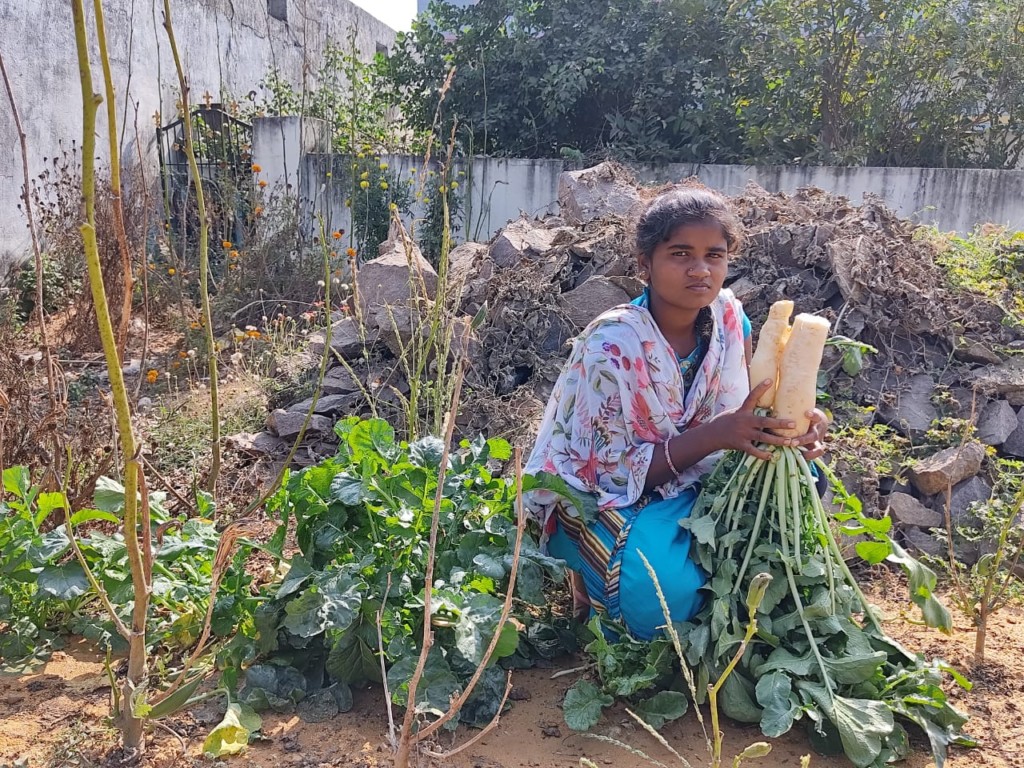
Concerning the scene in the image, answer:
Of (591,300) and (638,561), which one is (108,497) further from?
(591,300)

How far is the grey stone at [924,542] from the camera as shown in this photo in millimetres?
3102

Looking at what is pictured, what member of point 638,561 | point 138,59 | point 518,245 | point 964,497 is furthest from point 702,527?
point 138,59

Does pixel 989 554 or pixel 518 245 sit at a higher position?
pixel 518 245

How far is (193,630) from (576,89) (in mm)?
6912

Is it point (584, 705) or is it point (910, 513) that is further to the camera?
point (910, 513)

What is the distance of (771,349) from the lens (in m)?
2.21

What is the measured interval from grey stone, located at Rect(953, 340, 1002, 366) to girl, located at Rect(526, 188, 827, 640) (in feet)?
6.39

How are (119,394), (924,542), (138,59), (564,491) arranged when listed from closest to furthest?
(119,394) < (564,491) < (924,542) < (138,59)

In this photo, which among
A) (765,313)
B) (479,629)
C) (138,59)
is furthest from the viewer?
(138,59)

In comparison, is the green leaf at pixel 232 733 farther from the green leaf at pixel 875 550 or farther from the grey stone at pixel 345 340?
the grey stone at pixel 345 340

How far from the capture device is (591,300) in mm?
4121

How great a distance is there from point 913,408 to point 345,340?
2801 millimetres

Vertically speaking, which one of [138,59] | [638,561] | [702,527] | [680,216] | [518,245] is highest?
[138,59]

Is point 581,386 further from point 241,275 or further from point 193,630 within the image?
point 241,275
